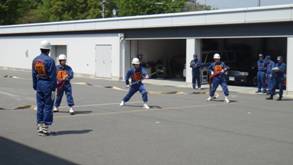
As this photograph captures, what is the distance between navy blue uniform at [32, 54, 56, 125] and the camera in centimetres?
1133

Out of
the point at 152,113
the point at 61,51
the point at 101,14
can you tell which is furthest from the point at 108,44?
the point at 101,14

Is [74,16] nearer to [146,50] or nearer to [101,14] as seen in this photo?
[101,14]

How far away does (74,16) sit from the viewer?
80625mm

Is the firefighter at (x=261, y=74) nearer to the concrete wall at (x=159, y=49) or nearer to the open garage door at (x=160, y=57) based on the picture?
the open garage door at (x=160, y=57)

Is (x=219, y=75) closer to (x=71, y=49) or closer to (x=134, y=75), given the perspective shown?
(x=134, y=75)

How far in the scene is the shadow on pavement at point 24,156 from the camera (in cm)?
874

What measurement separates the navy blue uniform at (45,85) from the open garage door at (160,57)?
76.3 ft

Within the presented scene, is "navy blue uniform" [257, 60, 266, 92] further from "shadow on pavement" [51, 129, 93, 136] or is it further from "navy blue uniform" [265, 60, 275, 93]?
"shadow on pavement" [51, 129, 93, 136]

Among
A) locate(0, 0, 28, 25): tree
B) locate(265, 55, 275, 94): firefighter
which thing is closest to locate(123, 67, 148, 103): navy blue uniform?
locate(265, 55, 275, 94): firefighter

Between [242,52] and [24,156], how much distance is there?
26485mm

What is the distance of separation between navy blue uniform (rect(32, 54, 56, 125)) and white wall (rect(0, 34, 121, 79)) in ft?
75.7

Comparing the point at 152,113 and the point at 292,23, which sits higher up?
the point at 292,23

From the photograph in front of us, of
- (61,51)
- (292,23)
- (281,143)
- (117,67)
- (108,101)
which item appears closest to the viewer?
(281,143)

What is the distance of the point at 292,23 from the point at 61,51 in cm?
2191
